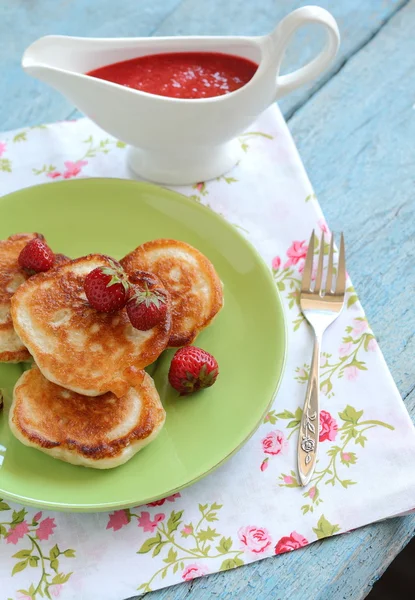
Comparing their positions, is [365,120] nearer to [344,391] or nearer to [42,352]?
[344,391]

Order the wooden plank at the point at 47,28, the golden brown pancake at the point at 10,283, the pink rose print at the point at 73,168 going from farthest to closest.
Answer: the wooden plank at the point at 47,28 → the pink rose print at the point at 73,168 → the golden brown pancake at the point at 10,283

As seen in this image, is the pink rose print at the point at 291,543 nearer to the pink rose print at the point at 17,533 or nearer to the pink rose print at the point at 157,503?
the pink rose print at the point at 157,503

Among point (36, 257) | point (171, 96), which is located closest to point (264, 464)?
point (36, 257)

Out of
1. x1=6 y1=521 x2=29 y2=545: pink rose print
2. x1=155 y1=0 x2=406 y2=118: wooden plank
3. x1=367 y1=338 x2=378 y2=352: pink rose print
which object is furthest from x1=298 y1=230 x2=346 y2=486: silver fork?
x1=155 y1=0 x2=406 y2=118: wooden plank

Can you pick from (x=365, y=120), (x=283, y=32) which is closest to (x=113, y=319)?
(x=283, y=32)

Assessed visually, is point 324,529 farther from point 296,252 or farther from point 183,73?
point 183,73

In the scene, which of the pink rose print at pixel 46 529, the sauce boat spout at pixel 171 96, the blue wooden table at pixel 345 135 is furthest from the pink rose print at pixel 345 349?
the pink rose print at pixel 46 529
